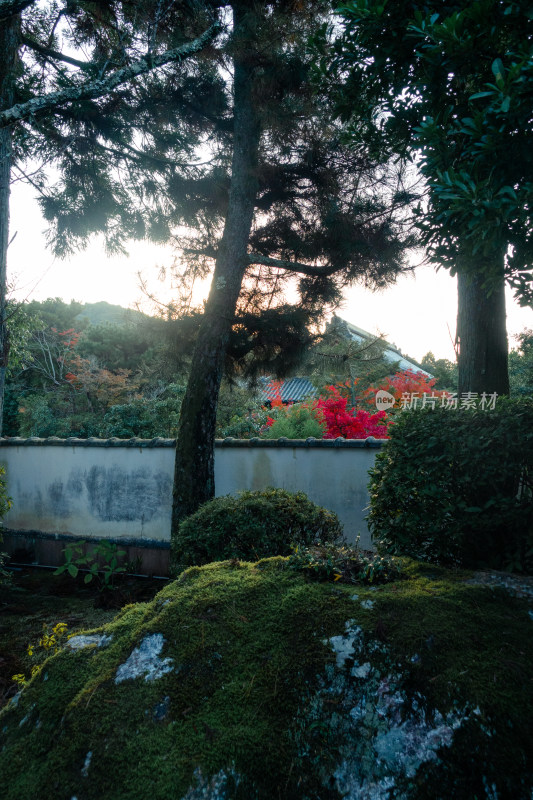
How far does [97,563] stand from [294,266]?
4834 millimetres

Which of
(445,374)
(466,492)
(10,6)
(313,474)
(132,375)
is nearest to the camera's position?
(466,492)

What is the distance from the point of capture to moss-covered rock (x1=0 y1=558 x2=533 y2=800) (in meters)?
1.44

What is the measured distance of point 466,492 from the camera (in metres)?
2.94

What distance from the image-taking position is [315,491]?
653 centimetres

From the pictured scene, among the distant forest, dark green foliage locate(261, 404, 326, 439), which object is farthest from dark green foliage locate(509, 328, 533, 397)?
dark green foliage locate(261, 404, 326, 439)

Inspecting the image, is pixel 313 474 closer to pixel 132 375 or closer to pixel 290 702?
pixel 290 702

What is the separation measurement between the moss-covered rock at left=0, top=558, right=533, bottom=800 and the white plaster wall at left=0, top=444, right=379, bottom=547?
14.3 ft

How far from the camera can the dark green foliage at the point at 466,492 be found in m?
2.78

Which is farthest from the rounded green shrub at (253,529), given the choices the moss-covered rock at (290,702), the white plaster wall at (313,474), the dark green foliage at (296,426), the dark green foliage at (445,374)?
the dark green foliage at (445,374)

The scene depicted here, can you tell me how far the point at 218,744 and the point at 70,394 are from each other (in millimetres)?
12271

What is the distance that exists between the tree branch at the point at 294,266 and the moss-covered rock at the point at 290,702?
4900 millimetres

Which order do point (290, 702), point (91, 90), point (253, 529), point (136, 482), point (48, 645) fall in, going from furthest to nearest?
point (136, 482) < point (91, 90) < point (253, 529) < point (48, 645) < point (290, 702)

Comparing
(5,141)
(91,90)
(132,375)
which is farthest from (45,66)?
(132,375)
